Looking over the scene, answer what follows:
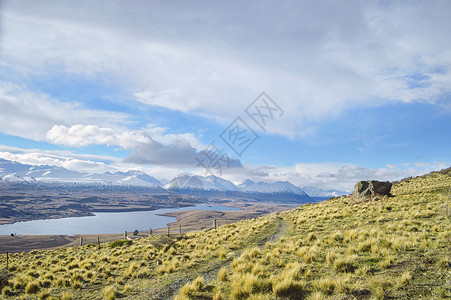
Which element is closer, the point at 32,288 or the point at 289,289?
the point at 289,289

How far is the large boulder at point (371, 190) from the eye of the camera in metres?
31.4

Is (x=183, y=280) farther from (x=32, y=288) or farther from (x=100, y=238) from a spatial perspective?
(x=100, y=238)

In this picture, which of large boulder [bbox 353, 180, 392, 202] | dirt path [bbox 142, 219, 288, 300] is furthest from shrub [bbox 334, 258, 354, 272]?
large boulder [bbox 353, 180, 392, 202]

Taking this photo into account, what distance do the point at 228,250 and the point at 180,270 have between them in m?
4.40

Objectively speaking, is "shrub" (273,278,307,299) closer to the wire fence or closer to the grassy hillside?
the grassy hillside

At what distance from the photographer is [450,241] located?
1045 centimetres

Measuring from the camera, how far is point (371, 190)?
32.0 meters

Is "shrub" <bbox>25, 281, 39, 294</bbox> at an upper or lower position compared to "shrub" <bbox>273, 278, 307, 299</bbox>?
lower

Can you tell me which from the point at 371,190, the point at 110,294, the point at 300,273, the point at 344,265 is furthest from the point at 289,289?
the point at 371,190

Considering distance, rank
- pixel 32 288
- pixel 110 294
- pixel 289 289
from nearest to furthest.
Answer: pixel 289 289 < pixel 110 294 < pixel 32 288

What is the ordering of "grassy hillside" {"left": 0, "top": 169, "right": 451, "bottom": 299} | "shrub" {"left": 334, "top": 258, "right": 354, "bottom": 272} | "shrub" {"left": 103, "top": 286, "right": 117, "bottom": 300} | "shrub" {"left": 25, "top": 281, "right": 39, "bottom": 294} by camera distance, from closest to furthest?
1. "grassy hillside" {"left": 0, "top": 169, "right": 451, "bottom": 299}
2. "shrub" {"left": 334, "top": 258, "right": 354, "bottom": 272}
3. "shrub" {"left": 103, "top": 286, "right": 117, "bottom": 300}
4. "shrub" {"left": 25, "top": 281, "right": 39, "bottom": 294}

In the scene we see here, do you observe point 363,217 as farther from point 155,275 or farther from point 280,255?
point 155,275

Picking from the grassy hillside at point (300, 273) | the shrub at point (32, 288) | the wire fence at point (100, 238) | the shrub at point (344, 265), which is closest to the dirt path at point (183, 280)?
the grassy hillside at point (300, 273)

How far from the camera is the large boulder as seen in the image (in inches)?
1235
